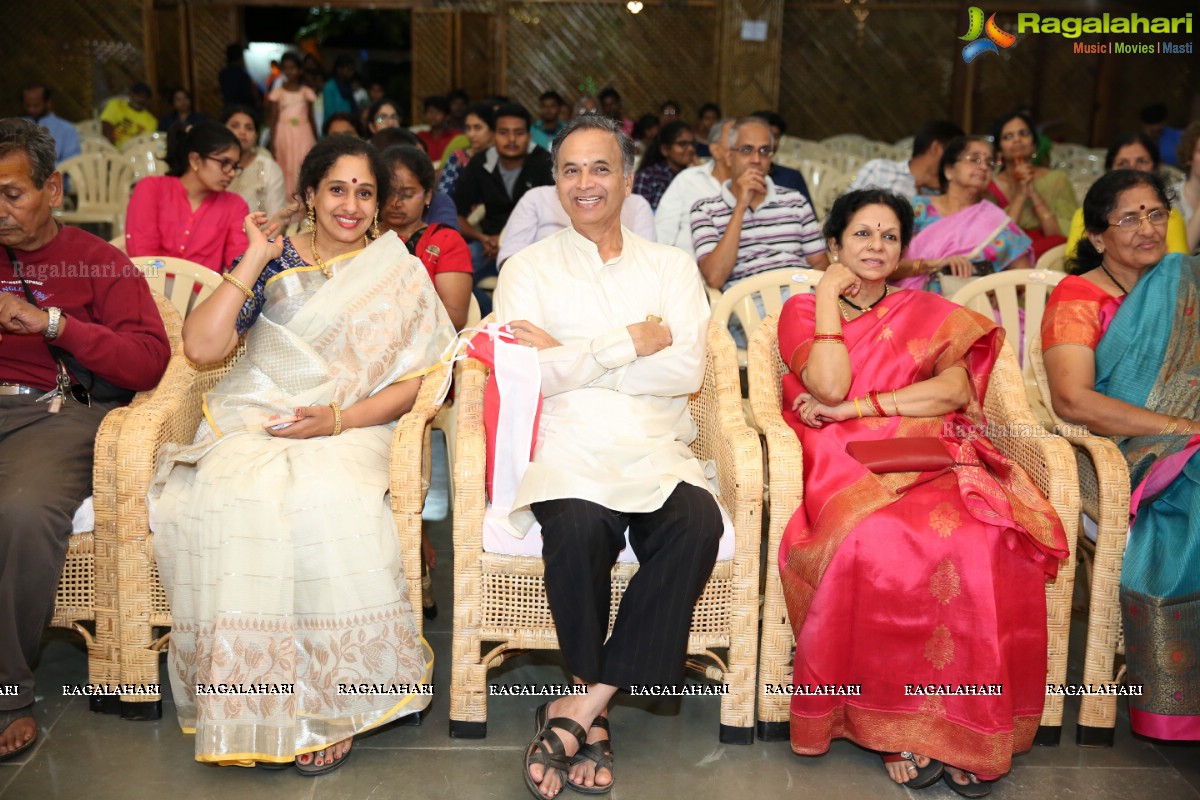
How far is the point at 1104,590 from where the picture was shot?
242 centimetres

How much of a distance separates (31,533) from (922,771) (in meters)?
1.97

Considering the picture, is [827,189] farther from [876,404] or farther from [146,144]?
[146,144]

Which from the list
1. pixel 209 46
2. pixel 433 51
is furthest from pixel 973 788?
pixel 209 46

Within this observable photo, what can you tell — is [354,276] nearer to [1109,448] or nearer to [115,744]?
[115,744]

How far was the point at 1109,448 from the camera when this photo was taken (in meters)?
2.46

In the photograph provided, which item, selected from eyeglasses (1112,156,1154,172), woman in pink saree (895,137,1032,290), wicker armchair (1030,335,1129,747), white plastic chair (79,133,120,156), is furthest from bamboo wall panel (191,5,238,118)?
wicker armchair (1030,335,1129,747)

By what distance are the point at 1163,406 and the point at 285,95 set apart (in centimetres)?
752

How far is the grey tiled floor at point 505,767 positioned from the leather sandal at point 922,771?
0.08 feet

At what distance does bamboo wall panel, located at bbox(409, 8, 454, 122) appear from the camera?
1106cm

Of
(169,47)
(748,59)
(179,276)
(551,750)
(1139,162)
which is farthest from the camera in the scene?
(169,47)

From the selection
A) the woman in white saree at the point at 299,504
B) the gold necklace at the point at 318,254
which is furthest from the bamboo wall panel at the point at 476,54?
the woman in white saree at the point at 299,504

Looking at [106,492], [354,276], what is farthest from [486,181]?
[106,492]

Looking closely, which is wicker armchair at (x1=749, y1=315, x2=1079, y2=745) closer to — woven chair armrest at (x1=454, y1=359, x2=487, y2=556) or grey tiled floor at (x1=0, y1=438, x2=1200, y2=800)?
grey tiled floor at (x1=0, y1=438, x2=1200, y2=800)

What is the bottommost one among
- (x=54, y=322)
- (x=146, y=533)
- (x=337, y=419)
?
(x=146, y=533)
